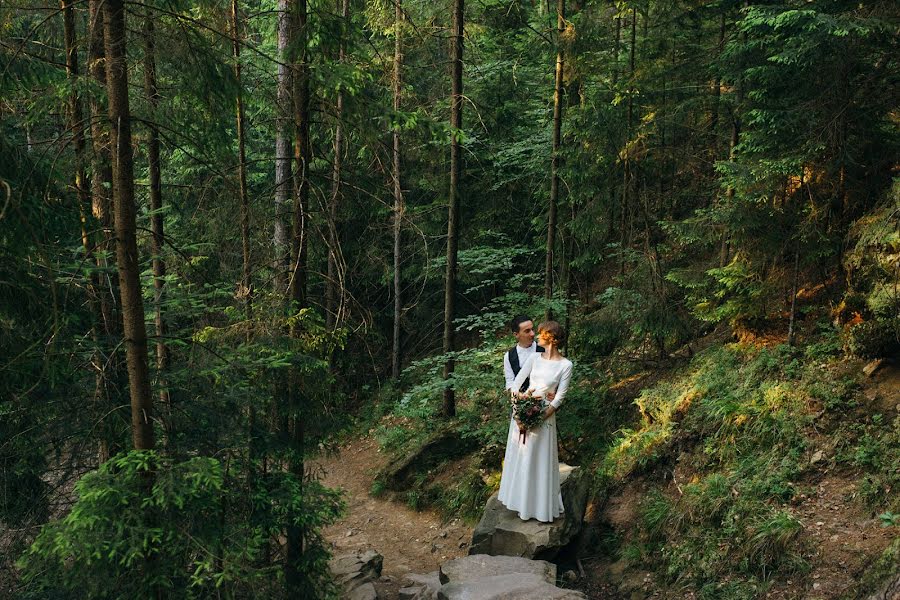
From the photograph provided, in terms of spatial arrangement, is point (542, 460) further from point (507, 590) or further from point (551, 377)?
point (507, 590)

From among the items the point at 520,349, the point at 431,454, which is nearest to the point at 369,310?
the point at 520,349

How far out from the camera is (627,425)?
406 inches

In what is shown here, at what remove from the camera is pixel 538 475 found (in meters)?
7.77

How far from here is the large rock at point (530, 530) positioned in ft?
24.7

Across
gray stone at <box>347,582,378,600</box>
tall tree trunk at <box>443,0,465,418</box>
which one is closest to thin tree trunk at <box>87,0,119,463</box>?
gray stone at <box>347,582,378,600</box>

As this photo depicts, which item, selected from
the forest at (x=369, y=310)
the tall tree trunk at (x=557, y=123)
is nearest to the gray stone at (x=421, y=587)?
the forest at (x=369, y=310)

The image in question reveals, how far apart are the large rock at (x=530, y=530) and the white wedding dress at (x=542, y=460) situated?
0.45ft

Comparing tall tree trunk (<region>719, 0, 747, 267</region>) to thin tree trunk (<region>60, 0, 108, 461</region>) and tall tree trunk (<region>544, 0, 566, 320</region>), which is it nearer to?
tall tree trunk (<region>544, 0, 566, 320</region>)

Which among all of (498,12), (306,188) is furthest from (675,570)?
(498,12)

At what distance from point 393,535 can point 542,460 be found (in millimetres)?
4732

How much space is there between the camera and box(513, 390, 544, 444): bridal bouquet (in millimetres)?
7637

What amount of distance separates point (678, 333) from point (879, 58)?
15.7 ft

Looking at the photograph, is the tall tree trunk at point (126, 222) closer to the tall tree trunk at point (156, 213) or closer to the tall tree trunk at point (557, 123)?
the tall tree trunk at point (156, 213)

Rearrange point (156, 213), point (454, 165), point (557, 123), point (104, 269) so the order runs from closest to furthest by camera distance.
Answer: point (104, 269)
point (156, 213)
point (557, 123)
point (454, 165)
